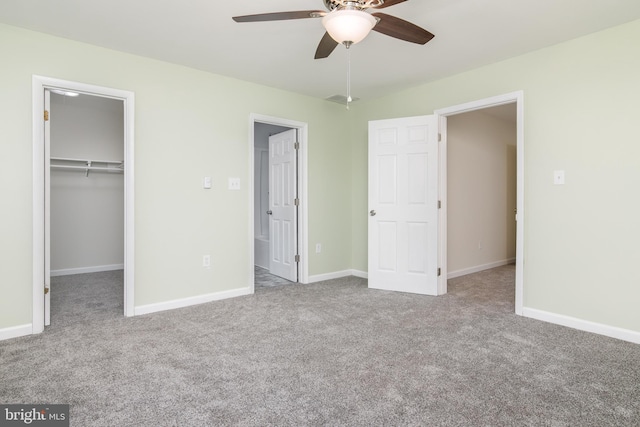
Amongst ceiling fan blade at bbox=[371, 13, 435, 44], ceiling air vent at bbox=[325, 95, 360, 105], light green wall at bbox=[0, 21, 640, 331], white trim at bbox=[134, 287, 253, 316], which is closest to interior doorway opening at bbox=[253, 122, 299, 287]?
white trim at bbox=[134, 287, 253, 316]

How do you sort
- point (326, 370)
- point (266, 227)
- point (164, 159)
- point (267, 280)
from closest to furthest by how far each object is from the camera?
point (326, 370) < point (164, 159) < point (267, 280) < point (266, 227)

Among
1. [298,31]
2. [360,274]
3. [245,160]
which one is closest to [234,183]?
[245,160]

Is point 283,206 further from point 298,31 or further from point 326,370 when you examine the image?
point 326,370

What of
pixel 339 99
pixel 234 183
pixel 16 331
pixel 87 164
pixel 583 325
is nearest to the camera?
pixel 16 331

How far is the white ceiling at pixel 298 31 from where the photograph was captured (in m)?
2.37

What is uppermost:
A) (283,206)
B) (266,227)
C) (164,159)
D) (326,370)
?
(164,159)

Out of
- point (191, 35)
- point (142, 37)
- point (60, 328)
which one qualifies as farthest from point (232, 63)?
point (60, 328)

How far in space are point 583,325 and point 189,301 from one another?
3524mm

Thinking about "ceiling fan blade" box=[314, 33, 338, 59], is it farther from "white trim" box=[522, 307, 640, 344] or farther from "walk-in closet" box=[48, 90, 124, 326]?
"walk-in closet" box=[48, 90, 124, 326]

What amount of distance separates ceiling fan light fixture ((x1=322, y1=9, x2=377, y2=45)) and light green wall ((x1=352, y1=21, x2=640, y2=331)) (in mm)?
2054

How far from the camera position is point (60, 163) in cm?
500

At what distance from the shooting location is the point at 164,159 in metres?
3.33

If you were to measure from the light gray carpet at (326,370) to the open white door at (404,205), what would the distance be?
72 cm

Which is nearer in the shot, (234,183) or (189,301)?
(189,301)
